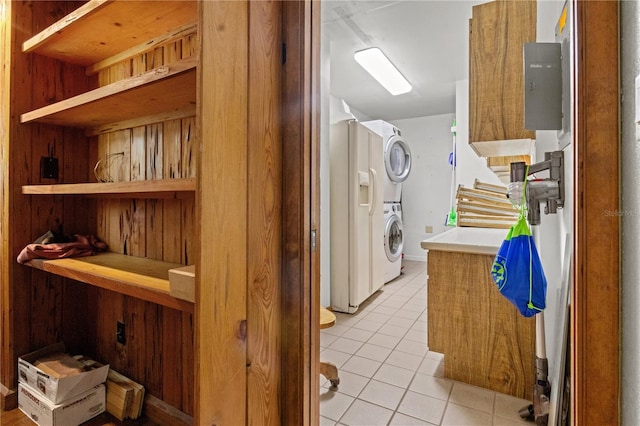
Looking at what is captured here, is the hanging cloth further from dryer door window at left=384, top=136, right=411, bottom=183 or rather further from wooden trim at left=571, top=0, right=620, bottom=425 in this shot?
dryer door window at left=384, top=136, right=411, bottom=183

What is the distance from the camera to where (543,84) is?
41.6 inches

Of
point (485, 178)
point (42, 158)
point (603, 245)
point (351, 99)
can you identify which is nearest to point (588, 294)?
point (603, 245)

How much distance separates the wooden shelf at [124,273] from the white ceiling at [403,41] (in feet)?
7.44

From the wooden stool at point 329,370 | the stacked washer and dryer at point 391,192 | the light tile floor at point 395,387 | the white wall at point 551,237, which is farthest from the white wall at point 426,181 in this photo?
the wooden stool at point 329,370

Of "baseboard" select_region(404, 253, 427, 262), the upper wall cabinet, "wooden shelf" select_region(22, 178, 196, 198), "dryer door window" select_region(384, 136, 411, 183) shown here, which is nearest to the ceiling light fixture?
"dryer door window" select_region(384, 136, 411, 183)

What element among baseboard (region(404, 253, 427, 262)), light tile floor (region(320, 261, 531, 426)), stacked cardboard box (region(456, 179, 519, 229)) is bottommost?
light tile floor (region(320, 261, 531, 426))

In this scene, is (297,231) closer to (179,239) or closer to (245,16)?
(179,239)

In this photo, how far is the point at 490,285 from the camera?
179 centimetres

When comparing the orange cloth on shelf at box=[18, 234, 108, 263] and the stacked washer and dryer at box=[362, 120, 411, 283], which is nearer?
the orange cloth on shelf at box=[18, 234, 108, 263]

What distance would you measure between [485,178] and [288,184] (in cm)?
383

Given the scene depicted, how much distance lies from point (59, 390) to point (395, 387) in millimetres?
1653

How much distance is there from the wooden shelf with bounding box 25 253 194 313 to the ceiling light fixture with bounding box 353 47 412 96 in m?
2.86

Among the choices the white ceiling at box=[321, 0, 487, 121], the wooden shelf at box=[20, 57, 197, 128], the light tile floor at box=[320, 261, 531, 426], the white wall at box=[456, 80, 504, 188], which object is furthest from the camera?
the white wall at box=[456, 80, 504, 188]

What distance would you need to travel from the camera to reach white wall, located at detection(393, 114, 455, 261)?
216 inches
